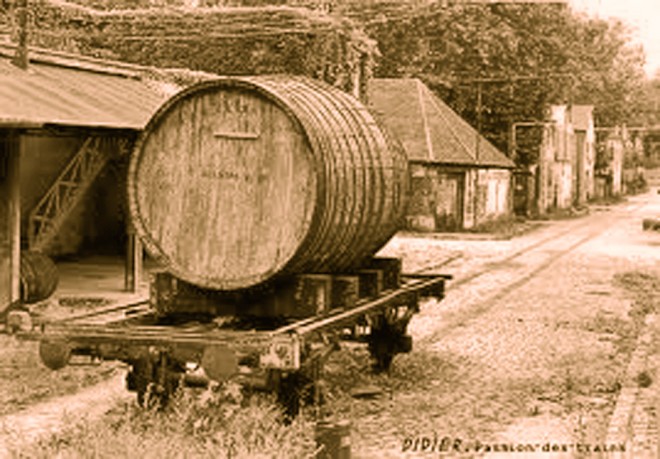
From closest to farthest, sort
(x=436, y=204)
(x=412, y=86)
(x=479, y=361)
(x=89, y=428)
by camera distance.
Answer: (x=89, y=428)
(x=479, y=361)
(x=436, y=204)
(x=412, y=86)

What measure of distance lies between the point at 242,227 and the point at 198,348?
53.3 inches

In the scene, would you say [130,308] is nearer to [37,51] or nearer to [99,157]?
[99,157]

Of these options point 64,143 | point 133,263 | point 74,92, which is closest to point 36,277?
point 133,263

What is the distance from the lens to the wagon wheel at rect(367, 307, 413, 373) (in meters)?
10.4

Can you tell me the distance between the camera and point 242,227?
8234 millimetres

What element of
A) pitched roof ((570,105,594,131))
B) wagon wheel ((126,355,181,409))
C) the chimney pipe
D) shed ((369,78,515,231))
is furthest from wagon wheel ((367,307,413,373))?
pitched roof ((570,105,594,131))

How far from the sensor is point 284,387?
7.80m

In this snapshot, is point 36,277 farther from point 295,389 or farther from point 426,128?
point 426,128

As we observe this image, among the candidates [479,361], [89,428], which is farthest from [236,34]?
[89,428]

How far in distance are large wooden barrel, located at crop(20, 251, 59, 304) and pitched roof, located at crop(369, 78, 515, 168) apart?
71.6 ft

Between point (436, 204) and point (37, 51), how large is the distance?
2004cm

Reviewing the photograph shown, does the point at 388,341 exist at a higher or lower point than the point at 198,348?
lower

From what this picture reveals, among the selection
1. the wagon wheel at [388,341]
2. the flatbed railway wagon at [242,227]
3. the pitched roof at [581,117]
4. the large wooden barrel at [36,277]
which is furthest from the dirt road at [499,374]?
the pitched roof at [581,117]

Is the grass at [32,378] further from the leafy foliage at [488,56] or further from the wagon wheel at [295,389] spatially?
the leafy foliage at [488,56]
